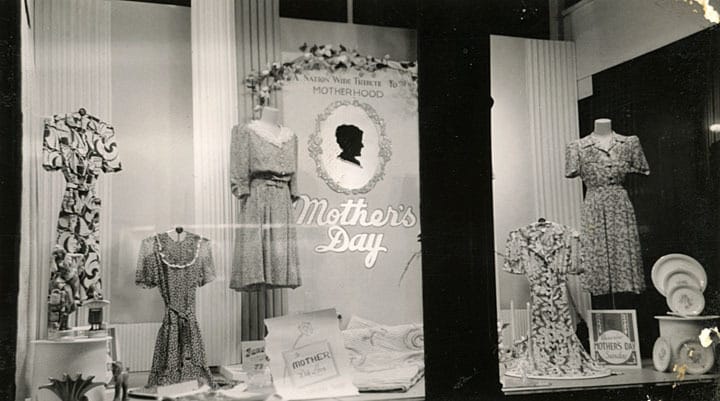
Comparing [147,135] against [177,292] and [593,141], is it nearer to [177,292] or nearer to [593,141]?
[177,292]

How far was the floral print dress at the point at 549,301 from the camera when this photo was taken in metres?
A: 2.03

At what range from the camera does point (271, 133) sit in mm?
1851

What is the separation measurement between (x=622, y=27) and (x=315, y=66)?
893 mm

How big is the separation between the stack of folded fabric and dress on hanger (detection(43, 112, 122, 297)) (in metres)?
0.62

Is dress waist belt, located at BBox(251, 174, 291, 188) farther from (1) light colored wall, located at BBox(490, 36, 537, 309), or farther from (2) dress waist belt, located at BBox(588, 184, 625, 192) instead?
(2) dress waist belt, located at BBox(588, 184, 625, 192)

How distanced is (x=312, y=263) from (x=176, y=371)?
1.34 feet

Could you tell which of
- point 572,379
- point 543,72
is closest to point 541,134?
point 543,72

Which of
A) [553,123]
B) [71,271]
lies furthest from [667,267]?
[71,271]

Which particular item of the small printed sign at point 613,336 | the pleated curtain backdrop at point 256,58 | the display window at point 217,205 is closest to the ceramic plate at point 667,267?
the small printed sign at point 613,336

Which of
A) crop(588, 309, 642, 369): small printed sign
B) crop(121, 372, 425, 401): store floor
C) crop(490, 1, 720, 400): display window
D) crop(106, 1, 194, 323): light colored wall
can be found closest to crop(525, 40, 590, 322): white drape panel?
crop(490, 1, 720, 400): display window

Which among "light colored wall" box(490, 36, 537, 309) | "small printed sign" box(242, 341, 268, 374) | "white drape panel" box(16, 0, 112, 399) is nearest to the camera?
"white drape panel" box(16, 0, 112, 399)

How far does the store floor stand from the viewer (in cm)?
176

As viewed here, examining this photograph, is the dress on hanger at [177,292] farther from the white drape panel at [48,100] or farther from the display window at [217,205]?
the white drape panel at [48,100]

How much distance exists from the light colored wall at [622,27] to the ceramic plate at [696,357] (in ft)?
2.67
